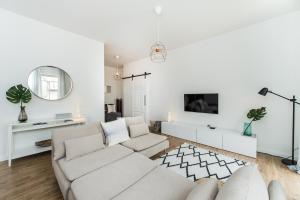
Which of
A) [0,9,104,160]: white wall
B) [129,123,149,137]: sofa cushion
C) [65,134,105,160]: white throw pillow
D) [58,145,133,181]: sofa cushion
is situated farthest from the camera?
[129,123,149,137]: sofa cushion

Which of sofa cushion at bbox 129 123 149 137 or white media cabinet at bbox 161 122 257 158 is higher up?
sofa cushion at bbox 129 123 149 137

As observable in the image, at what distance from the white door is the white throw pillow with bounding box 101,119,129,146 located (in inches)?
118

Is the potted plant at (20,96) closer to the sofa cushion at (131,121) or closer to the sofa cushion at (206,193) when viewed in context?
the sofa cushion at (131,121)

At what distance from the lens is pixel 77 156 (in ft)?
5.99

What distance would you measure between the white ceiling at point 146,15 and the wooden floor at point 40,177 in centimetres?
285

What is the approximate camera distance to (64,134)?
198 cm

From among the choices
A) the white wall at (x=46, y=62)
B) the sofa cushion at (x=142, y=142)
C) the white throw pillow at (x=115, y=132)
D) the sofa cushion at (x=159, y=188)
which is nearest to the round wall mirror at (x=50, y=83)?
the white wall at (x=46, y=62)

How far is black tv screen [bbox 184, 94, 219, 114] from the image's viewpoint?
11.4 ft

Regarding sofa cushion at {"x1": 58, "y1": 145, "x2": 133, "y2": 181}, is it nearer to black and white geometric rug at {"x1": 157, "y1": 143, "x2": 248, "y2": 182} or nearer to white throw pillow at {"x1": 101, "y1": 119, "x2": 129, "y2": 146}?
white throw pillow at {"x1": 101, "y1": 119, "x2": 129, "y2": 146}

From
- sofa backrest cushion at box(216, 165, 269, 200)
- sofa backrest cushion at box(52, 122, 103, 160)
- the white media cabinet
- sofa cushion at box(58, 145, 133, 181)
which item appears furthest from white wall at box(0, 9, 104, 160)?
sofa backrest cushion at box(216, 165, 269, 200)

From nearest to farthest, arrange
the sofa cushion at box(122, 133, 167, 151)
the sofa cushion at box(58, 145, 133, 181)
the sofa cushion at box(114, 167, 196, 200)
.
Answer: the sofa cushion at box(114, 167, 196, 200), the sofa cushion at box(58, 145, 133, 181), the sofa cushion at box(122, 133, 167, 151)

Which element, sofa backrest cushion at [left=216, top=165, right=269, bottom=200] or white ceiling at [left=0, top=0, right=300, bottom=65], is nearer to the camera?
sofa backrest cushion at [left=216, top=165, right=269, bottom=200]

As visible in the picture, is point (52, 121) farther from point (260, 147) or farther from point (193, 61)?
point (260, 147)

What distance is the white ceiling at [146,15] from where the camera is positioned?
7.59ft
